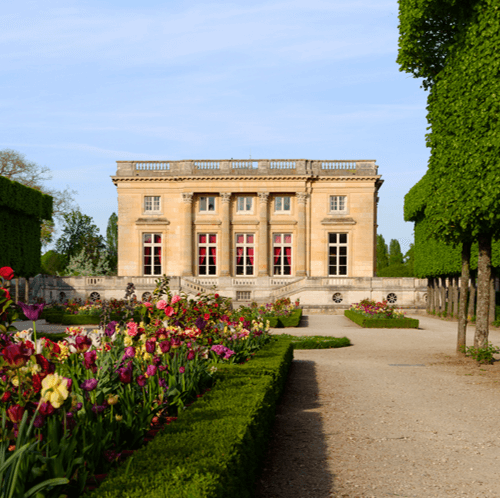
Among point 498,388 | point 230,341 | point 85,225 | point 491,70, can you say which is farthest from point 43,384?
point 85,225

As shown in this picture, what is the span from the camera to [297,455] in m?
6.05

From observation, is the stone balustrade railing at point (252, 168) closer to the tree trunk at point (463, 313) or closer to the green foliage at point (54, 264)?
the green foliage at point (54, 264)

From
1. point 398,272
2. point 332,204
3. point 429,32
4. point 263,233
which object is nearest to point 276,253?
point 263,233

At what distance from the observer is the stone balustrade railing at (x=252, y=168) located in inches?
1713

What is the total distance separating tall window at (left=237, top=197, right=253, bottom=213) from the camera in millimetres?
44500

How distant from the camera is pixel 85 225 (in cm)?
5462

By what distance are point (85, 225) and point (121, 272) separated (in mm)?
12574

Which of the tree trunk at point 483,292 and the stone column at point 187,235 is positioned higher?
the stone column at point 187,235

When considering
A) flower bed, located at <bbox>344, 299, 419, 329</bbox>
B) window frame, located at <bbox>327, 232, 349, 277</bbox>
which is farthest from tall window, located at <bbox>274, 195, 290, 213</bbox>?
flower bed, located at <bbox>344, 299, 419, 329</bbox>

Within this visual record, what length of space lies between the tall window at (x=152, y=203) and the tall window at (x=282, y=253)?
388 inches

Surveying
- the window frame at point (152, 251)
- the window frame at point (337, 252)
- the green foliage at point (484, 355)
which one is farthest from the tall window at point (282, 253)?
the green foliage at point (484, 355)

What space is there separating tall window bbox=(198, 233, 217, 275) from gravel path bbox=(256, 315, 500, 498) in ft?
105

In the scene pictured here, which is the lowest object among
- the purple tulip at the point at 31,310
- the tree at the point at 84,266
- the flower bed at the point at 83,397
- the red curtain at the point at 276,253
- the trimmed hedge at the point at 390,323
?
the trimmed hedge at the point at 390,323

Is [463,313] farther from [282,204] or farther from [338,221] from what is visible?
[282,204]
